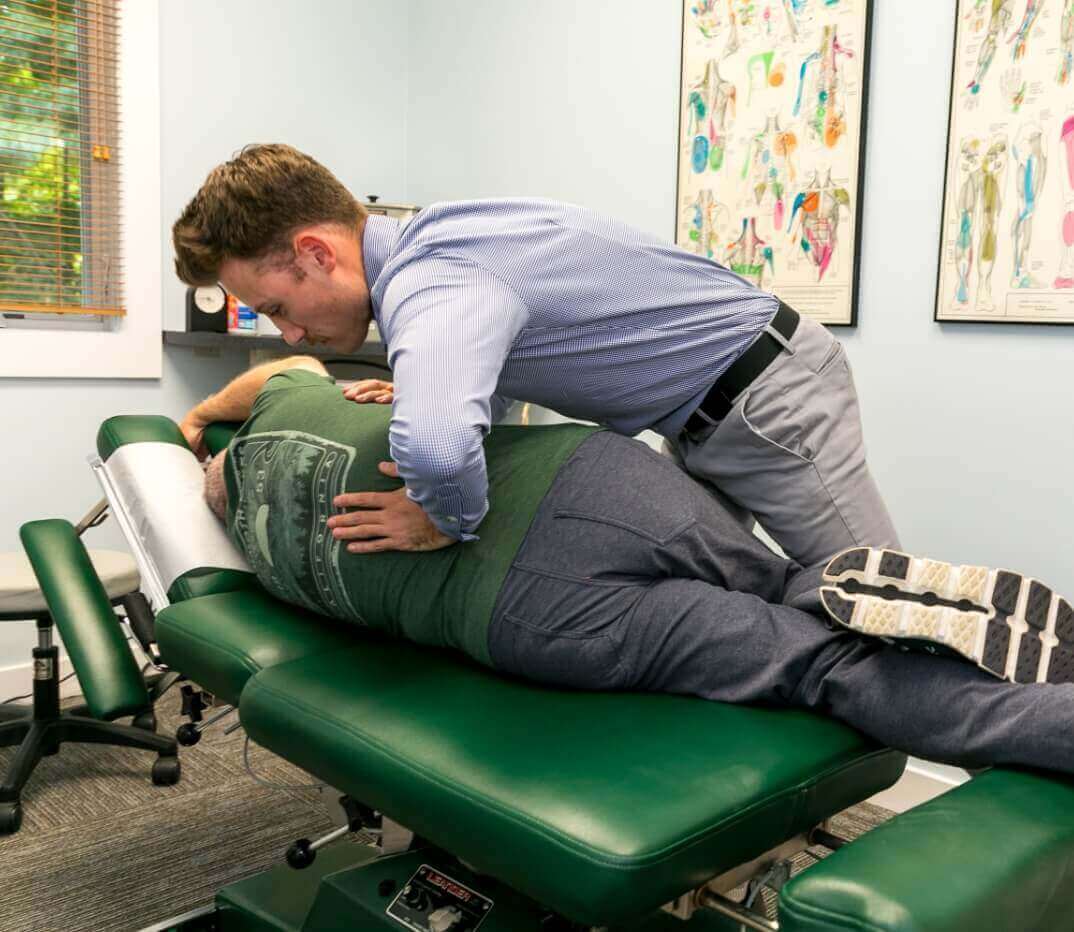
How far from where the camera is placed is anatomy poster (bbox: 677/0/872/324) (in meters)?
2.38

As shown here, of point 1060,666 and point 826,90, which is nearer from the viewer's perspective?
point 1060,666

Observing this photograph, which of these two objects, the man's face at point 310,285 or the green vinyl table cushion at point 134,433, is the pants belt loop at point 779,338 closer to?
the man's face at point 310,285

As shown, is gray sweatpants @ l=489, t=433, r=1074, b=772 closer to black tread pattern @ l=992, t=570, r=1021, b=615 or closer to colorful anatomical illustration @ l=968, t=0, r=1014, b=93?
black tread pattern @ l=992, t=570, r=1021, b=615

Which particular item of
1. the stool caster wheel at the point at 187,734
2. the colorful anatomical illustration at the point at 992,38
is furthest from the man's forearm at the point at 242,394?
the colorful anatomical illustration at the point at 992,38

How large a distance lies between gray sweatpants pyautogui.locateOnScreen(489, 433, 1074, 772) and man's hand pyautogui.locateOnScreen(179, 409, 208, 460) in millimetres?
966

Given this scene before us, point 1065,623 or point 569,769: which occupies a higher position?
point 1065,623

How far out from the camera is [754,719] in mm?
1153

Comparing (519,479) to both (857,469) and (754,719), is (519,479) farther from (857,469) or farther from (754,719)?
(857,469)

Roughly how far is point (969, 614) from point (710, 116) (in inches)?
74.6

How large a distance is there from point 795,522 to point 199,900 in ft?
4.18

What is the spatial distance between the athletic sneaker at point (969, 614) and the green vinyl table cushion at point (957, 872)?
0.44 feet

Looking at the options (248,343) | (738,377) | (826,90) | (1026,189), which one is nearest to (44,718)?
(248,343)

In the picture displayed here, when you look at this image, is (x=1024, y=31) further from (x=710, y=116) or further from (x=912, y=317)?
(x=710, y=116)

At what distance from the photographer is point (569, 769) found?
3.36 ft
